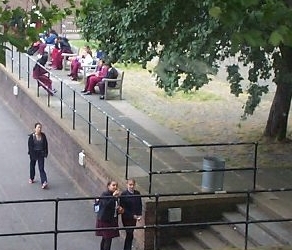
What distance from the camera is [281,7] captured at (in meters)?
5.42

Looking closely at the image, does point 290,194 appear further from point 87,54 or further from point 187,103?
Result: point 87,54

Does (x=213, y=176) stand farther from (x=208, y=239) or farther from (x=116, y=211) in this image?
(x=116, y=211)

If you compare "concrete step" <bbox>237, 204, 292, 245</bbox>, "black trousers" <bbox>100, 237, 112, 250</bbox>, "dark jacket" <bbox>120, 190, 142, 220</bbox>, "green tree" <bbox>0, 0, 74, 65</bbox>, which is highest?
"green tree" <bbox>0, 0, 74, 65</bbox>

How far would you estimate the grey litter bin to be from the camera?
12.4m

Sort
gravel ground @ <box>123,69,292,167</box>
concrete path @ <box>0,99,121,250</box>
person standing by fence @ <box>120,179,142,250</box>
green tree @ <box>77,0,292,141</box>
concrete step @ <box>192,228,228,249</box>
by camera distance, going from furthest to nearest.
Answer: gravel ground @ <box>123,69,292,167</box>
green tree @ <box>77,0,292,141</box>
concrete path @ <box>0,99,121,250</box>
concrete step @ <box>192,228,228,249</box>
person standing by fence @ <box>120,179,142,250</box>

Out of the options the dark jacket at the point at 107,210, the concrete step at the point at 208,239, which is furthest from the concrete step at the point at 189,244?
the dark jacket at the point at 107,210

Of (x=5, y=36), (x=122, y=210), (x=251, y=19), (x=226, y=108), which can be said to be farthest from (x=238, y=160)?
(x=251, y=19)

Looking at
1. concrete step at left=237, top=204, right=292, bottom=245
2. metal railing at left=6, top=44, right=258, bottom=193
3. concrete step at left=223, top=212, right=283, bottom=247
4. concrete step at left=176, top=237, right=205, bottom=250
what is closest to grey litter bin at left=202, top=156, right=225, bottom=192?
metal railing at left=6, top=44, right=258, bottom=193

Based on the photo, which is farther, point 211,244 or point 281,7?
point 211,244

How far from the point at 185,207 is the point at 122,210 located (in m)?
1.28

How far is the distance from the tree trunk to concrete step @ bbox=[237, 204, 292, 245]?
424 cm

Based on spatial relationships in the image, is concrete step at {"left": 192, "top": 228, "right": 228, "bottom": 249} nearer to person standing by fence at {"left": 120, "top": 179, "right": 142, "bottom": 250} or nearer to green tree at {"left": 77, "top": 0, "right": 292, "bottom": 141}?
person standing by fence at {"left": 120, "top": 179, "right": 142, "bottom": 250}

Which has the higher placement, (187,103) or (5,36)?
(5,36)

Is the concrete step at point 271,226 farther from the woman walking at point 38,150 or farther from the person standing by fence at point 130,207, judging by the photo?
the woman walking at point 38,150
